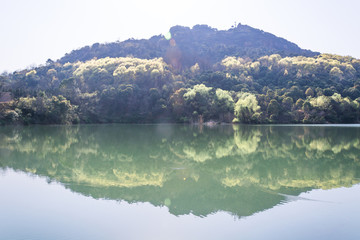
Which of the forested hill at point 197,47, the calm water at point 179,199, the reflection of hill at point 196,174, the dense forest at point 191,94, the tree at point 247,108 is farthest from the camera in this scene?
the forested hill at point 197,47

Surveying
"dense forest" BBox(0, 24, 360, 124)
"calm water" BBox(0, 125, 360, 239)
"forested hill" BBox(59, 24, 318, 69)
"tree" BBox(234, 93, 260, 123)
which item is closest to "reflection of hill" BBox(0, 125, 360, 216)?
"calm water" BBox(0, 125, 360, 239)

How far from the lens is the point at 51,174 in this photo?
31.7ft

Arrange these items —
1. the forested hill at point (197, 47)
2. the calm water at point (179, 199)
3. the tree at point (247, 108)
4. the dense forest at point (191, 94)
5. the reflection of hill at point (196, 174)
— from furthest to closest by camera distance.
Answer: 1. the forested hill at point (197, 47)
2. the tree at point (247, 108)
3. the dense forest at point (191, 94)
4. the reflection of hill at point (196, 174)
5. the calm water at point (179, 199)

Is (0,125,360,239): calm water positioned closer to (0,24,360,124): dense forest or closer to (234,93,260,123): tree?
(0,24,360,124): dense forest

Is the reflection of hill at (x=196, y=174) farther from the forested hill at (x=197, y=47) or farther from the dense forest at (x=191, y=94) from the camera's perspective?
the forested hill at (x=197, y=47)

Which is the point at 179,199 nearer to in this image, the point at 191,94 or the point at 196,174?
the point at 196,174

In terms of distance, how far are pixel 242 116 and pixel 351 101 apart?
20.9 meters

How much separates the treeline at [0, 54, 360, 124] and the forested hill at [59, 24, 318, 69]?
2761cm

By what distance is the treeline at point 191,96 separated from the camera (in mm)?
53406

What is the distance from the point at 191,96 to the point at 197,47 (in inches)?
3575

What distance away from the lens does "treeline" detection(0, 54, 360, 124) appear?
53406 mm

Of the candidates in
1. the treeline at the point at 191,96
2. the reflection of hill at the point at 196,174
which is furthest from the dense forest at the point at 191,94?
the reflection of hill at the point at 196,174

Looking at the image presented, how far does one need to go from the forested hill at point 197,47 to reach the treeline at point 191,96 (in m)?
27.6

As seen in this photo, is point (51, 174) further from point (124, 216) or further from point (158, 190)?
point (124, 216)
